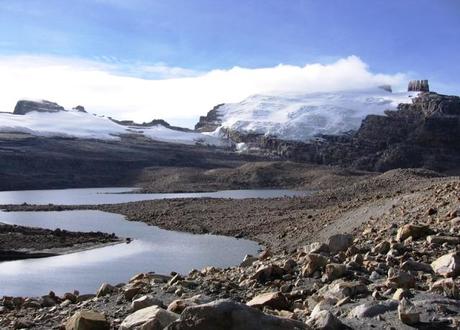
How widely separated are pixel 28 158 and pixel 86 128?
4474 centimetres

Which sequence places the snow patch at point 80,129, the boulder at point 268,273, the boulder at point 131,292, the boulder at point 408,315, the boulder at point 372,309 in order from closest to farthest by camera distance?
the boulder at point 408,315 < the boulder at point 372,309 < the boulder at point 131,292 < the boulder at point 268,273 < the snow patch at point 80,129

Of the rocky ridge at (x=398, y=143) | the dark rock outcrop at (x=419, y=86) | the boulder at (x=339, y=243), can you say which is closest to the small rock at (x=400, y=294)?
the boulder at (x=339, y=243)

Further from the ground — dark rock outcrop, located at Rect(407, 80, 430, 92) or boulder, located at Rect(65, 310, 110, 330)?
dark rock outcrop, located at Rect(407, 80, 430, 92)

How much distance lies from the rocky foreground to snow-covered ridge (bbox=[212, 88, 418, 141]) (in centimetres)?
9826

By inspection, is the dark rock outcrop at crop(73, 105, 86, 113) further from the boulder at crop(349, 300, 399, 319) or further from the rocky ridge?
the boulder at crop(349, 300, 399, 319)

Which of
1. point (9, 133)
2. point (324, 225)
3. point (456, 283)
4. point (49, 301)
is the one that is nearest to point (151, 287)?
point (49, 301)

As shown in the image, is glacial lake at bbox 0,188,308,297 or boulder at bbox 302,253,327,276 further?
glacial lake at bbox 0,188,308,297

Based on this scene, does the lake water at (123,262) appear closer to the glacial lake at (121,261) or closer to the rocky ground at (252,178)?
the glacial lake at (121,261)

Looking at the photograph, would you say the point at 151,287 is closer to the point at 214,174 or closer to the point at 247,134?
the point at 214,174

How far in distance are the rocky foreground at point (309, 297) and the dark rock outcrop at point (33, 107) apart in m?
149

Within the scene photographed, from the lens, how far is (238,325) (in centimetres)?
579

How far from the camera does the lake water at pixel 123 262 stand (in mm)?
18848

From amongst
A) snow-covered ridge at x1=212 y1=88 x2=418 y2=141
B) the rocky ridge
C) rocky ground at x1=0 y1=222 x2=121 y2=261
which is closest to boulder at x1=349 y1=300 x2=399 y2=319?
rocky ground at x1=0 y1=222 x2=121 y2=261

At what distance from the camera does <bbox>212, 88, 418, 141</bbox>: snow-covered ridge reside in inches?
4373
